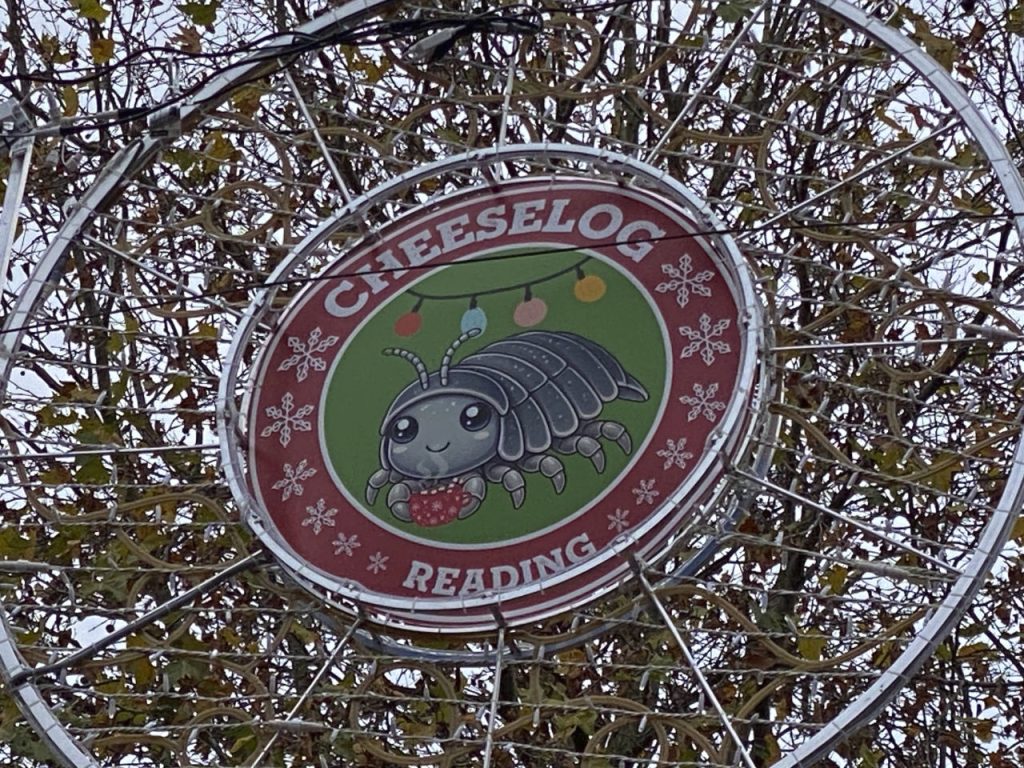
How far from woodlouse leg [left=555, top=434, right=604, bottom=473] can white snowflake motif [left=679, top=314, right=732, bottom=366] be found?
41cm

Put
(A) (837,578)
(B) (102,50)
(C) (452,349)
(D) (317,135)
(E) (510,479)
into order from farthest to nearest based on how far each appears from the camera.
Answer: (B) (102,50)
(A) (837,578)
(D) (317,135)
(C) (452,349)
(E) (510,479)

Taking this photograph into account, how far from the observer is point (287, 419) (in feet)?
27.0

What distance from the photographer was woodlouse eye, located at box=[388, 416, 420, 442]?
805 centimetres

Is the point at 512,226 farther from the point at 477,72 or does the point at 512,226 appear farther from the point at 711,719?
the point at 477,72

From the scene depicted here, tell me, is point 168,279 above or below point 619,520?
above

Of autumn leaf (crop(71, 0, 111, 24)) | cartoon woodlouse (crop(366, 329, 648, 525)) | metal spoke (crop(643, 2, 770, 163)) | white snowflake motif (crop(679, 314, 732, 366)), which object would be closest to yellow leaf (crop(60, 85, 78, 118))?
autumn leaf (crop(71, 0, 111, 24))

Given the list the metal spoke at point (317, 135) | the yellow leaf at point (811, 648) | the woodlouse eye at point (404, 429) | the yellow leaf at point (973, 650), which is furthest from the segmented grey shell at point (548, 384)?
the yellow leaf at point (973, 650)

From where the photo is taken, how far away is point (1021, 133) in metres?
11.7

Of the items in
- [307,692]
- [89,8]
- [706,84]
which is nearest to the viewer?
[307,692]

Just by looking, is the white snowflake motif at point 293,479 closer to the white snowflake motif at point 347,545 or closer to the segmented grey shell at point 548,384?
the white snowflake motif at point 347,545

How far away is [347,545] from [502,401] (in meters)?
0.70

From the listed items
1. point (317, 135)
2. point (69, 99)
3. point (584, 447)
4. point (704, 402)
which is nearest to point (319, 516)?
point (584, 447)

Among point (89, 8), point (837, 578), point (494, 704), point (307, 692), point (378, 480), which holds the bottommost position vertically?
point (494, 704)

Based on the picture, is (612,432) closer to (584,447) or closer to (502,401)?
(584,447)
